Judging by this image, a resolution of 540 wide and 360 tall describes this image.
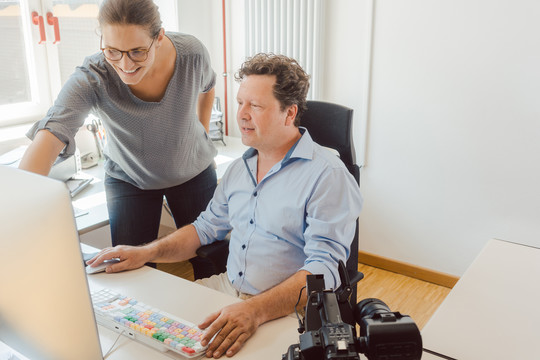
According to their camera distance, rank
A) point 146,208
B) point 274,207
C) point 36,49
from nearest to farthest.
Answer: point 274,207 → point 146,208 → point 36,49

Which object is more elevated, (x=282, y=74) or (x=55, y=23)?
(x=55, y=23)

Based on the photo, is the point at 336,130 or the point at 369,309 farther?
the point at 336,130

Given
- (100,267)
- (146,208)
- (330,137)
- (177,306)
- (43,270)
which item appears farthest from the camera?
(146,208)

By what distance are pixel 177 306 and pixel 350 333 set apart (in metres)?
0.61

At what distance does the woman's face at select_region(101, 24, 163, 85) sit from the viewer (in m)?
1.46

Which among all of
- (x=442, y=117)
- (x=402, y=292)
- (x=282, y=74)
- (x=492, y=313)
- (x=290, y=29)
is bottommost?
(x=402, y=292)

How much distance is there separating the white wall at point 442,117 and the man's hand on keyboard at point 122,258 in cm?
169

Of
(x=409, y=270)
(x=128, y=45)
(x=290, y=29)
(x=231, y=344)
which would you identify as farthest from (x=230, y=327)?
(x=290, y=29)

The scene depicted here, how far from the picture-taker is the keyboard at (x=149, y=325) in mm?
1106

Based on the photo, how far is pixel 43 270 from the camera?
0.74 meters

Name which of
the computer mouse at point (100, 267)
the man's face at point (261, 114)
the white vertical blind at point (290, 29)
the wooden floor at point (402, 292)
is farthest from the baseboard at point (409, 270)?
the computer mouse at point (100, 267)

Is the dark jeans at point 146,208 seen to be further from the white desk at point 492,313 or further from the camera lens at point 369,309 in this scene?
the camera lens at point 369,309

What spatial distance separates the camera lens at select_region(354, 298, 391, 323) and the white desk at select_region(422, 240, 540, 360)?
35 cm

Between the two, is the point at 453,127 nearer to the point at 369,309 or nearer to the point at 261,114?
the point at 261,114
